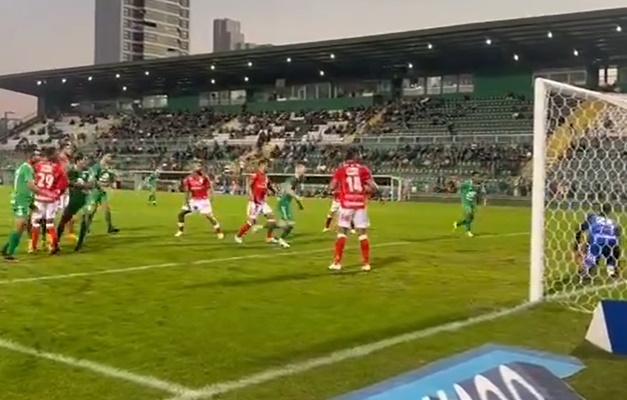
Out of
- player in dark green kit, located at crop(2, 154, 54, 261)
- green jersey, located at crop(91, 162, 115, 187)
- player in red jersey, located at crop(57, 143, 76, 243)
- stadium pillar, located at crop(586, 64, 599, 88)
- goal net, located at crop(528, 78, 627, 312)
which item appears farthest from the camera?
stadium pillar, located at crop(586, 64, 599, 88)

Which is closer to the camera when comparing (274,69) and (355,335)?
(355,335)

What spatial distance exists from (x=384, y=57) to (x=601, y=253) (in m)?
47.8

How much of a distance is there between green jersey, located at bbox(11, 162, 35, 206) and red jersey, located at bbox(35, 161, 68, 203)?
120 mm

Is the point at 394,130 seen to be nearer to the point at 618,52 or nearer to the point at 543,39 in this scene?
the point at 543,39

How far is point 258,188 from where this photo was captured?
16797 mm

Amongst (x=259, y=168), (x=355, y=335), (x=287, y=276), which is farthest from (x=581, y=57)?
(x=355, y=335)

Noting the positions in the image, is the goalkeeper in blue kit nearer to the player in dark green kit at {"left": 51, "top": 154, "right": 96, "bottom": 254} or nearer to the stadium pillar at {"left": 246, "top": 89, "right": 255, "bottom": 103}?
the player in dark green kit at {"left": 51, "top": 154, "right": 96, "bottom": 254}

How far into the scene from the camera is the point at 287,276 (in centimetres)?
1154

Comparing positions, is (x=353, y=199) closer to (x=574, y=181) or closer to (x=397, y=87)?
(x=574, y=181)

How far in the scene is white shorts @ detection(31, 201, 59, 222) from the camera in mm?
13515

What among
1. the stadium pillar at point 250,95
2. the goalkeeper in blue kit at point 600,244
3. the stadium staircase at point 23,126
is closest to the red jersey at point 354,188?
the goalkeeper in blue kit at point 600,244

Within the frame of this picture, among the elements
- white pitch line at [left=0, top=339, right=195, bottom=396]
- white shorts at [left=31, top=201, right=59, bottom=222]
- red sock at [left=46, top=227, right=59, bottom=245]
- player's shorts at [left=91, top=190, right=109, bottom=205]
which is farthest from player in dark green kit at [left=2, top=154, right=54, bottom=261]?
white pitch line at [left=0, top=339, right=195, bottom=396]

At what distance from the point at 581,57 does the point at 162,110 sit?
43.2 metres

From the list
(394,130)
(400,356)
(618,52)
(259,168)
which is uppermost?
(618,52)
